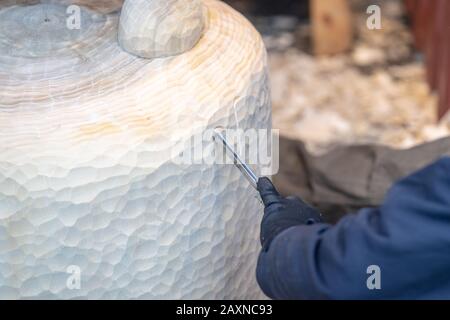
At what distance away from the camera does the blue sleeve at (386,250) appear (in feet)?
2.41

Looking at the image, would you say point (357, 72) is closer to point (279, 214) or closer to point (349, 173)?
point (349, 173)

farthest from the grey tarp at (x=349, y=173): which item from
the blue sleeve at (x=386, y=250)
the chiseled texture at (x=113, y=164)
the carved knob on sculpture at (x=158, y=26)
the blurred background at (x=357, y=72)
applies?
the blue sleeve at (x=386, y=250)

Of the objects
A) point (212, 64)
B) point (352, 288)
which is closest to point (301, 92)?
point (212, 64)

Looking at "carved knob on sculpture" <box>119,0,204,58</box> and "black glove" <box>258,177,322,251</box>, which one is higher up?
"carved knob on sculpture" <box>119,0,204,58</box>

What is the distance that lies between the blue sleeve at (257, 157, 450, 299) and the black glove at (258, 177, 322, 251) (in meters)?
0.06

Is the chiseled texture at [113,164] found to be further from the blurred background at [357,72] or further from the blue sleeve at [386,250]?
the blurred background at [357,72]

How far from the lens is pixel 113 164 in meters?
0.99

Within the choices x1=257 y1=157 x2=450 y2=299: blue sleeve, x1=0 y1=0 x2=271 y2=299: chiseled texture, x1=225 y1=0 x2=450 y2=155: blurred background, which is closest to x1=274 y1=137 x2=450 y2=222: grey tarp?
x1=225 y1=0 x2=450 y2=155: blurred background

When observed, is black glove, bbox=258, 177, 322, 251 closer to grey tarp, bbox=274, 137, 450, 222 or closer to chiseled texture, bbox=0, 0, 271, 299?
chiseled texture, bbox=0, 0, 271, 299

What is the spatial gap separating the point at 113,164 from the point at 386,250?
0.38m

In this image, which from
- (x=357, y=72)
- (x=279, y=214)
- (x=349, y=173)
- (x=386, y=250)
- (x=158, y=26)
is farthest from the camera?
(x=357, y=72)

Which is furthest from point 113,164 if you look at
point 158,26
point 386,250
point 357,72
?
point 357,72

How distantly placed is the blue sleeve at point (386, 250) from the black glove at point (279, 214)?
0.06 meters

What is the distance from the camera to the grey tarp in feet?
5.70
